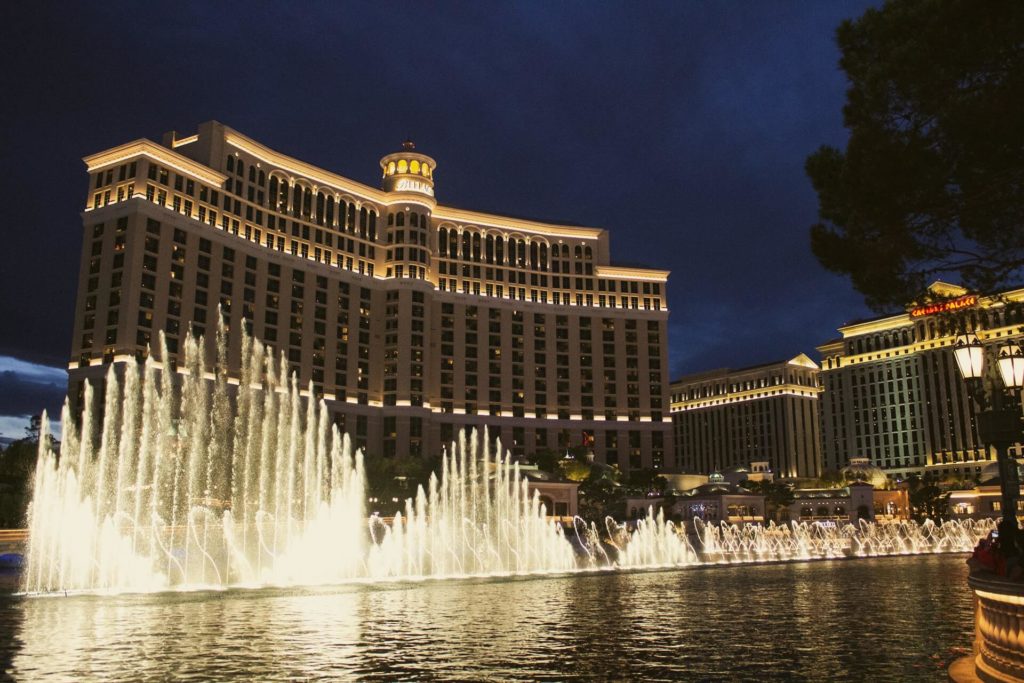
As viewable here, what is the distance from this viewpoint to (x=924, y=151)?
16094 mm

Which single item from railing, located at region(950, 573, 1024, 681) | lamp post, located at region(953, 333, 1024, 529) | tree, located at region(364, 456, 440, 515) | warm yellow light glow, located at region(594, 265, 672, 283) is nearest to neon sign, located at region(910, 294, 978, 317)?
lamp post, located at region(953, 333, 1024, 529)

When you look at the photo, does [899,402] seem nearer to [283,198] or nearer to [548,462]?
[548,462]

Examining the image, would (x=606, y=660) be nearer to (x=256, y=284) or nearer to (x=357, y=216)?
(x=256, y=284)

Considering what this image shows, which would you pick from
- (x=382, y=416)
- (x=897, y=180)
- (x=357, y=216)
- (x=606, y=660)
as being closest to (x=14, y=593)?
(x=606, y=660)

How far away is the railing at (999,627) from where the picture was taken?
33.2 ft

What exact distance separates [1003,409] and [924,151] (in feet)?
18.1

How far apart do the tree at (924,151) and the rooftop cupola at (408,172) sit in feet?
366

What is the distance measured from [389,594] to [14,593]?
45.6ft

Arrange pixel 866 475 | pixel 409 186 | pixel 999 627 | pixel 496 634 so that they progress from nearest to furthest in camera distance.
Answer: pixel 999 627
pixel 496 634
pixel 866 475
pixel 409 186

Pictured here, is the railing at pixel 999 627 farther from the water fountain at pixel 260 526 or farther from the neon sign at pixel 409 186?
A: the neon sign at pixel 409 186

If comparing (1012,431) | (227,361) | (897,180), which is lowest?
(1012,431)

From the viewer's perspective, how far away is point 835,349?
176875 millimetres

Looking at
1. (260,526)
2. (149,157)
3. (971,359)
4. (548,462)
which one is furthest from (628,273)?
(971,359)

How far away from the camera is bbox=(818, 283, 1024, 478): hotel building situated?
470 feet
